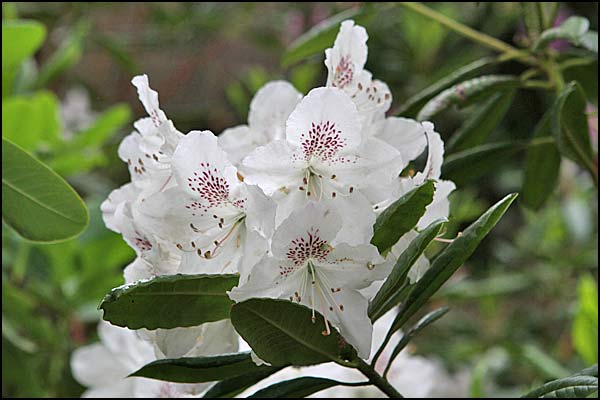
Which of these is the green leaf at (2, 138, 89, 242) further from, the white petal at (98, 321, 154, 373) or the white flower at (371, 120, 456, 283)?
the white flower at (371, 120, 456, 283)

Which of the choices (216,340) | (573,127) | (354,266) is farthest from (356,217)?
(573,127)

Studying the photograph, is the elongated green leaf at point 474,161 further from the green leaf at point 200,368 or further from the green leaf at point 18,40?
the green leaf at point 18,40

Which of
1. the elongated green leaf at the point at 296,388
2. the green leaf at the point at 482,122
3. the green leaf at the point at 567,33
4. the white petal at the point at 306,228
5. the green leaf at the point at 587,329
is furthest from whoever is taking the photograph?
the green leaf at the point at 587,329

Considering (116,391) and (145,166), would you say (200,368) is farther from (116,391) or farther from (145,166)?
(116,391)

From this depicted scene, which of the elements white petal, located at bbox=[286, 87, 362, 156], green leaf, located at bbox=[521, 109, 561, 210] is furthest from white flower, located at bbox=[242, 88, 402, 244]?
green leaf, located at bbox=[521, 109, 561, 210]

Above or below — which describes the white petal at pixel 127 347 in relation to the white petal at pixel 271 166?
above

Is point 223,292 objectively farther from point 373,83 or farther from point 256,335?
point 373,83

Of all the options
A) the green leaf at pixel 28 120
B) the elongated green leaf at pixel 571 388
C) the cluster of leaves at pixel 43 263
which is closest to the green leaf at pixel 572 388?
the elongated green leaf at pixel 571 388
